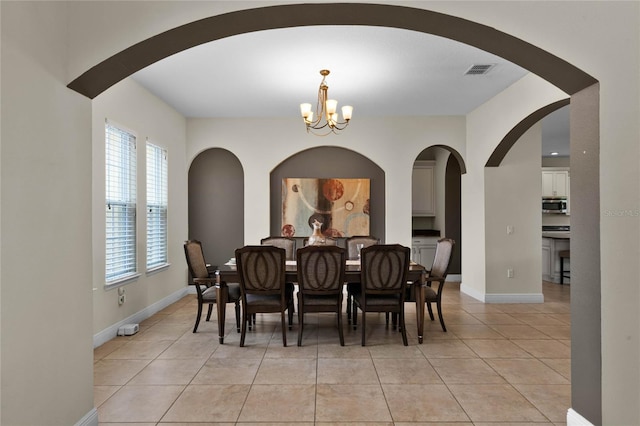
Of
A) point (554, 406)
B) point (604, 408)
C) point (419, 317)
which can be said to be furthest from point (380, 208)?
point (604, 408)

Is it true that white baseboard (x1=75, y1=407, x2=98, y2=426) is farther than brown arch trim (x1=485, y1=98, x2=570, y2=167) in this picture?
No

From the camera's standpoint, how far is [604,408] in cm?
207

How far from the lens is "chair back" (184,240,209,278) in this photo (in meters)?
4.27

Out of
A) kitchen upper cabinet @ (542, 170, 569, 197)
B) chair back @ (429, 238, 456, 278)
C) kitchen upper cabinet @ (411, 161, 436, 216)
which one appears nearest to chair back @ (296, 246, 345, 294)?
chair back @ (429, 238, 456, 278)

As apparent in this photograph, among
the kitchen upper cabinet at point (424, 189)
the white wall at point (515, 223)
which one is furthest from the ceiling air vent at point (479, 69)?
the kitchen upper cabinet at point (424, 189)

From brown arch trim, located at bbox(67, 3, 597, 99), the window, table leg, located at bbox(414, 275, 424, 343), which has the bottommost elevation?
table leg, located at bbox(414, 275, 424, 343)

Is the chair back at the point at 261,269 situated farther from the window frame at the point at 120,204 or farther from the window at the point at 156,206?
the window at the point at 156,206

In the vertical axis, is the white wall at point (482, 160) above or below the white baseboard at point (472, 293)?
above

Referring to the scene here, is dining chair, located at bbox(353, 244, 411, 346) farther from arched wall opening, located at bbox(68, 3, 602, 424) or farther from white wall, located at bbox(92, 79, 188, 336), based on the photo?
white wall, located at bbox(92, 79, 188, 336)

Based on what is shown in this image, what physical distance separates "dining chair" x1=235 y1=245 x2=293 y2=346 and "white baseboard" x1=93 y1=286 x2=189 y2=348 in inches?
53.6

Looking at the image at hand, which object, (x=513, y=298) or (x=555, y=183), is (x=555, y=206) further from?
(x=513, y=298)

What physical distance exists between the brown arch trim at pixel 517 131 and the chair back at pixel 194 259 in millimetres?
3978

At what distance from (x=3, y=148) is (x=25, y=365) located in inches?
36.8

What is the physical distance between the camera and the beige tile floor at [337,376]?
2.48 meters
